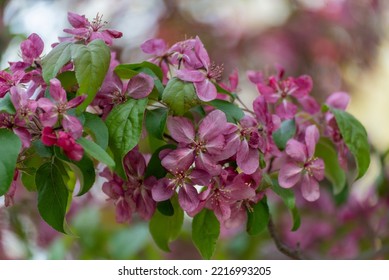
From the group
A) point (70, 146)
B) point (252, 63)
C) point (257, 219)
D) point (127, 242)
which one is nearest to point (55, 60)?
point (70, 146)

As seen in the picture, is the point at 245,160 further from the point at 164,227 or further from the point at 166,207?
the point at 164,227

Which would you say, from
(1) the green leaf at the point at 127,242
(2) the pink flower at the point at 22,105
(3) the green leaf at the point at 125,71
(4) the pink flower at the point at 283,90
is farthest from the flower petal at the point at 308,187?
(1) the green leaf at the point at 127,242

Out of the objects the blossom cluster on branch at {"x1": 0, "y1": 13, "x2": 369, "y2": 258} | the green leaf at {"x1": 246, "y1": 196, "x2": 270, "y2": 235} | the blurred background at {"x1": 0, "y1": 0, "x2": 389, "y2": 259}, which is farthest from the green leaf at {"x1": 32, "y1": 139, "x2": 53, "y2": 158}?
the blurred background at {"x1": 0, "y1": 0, "x2": 389, "y2": 259}

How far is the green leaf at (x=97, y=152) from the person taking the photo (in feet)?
2.57

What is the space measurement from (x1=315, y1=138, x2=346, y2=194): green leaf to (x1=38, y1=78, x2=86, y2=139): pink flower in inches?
18.6

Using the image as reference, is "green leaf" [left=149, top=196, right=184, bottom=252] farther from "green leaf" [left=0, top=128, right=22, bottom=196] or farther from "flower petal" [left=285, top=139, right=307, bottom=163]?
"green leaf" [left=0, top=128, right=22, bottom=196]

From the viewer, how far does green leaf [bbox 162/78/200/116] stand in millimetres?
909

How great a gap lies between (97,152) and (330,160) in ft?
1.65

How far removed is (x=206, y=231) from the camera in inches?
39.9

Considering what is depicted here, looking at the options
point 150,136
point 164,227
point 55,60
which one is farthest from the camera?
point 164,227

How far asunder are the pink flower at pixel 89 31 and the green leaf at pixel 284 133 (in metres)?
0.28
